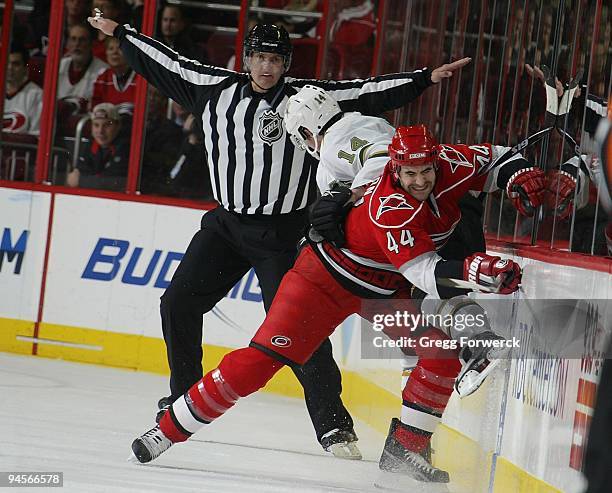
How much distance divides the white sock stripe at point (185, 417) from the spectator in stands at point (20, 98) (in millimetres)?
3303

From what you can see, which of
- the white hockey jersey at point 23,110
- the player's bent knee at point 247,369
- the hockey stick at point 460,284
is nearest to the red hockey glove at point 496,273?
the hockey stick at point 460,284

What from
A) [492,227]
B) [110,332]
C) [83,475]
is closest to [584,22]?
[492,227]

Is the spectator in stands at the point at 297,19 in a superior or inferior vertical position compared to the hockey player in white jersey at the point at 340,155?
superior

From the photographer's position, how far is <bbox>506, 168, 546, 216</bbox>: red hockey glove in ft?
10.9

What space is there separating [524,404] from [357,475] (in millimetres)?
702

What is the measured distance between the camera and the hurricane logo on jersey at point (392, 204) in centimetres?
319

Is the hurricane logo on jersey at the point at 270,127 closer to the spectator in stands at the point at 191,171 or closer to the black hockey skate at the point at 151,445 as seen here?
the black hockey skate at the point at 151,445

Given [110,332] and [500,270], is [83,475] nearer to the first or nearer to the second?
[500,270]

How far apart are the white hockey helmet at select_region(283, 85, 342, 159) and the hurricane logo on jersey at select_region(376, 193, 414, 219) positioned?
53 cm

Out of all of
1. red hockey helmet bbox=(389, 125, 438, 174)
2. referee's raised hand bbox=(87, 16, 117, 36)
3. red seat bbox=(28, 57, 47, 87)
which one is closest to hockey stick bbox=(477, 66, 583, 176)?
red hockey helmet bbox=(389, 125, 438, 174)

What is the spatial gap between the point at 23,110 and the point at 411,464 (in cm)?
373

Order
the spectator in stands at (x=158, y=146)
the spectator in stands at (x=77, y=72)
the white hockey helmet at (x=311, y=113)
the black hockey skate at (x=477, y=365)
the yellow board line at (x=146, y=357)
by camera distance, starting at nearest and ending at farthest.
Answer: the black hockey skate at (x=477, y=365), the white hockey helmet at (x=311, y=113), the yellow board line at (x=146, y=357), the spectator in stands at (x=158, y=146), the spectator in stands at (x=77, y=72)

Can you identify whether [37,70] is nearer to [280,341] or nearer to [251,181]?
[251,181]

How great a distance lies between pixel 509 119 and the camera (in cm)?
400
